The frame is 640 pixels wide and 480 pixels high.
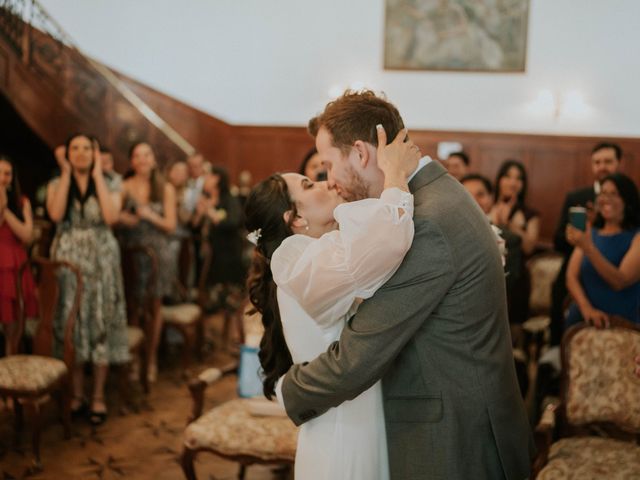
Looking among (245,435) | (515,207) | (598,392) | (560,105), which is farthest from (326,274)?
(560,105)

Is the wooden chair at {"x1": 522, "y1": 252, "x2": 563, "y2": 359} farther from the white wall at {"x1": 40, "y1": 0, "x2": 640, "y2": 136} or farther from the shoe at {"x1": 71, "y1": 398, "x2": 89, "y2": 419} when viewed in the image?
the white wall at {"x1": 40, "y1": 0, "x2": 640, "y2": 136}

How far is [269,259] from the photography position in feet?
7.14

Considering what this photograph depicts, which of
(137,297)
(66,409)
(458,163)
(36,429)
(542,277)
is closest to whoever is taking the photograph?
(36,429)

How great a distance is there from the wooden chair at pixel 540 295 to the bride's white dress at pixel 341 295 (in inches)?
144

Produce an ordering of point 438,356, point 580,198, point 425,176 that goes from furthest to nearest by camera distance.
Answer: point 580,198 < point 425,176 < point 438,356

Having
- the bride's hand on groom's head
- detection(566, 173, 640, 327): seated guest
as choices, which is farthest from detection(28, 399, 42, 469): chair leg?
detection(566, 173, 640, 327): seated guest

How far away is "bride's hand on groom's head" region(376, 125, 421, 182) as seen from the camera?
1.67 metres

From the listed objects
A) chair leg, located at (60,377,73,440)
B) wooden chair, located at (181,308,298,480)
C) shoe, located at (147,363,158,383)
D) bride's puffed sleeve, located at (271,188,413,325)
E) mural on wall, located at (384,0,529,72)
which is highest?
mural on wall, located at (384,0,529,72)

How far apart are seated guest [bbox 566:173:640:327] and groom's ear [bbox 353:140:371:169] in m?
2.25

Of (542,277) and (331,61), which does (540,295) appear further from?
(331,61)

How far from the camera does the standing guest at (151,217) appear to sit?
519 cm

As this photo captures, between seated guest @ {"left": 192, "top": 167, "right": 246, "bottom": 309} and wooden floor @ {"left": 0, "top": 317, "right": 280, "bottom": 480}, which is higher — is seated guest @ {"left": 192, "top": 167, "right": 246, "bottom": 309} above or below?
above

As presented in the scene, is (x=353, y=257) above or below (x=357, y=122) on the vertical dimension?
below

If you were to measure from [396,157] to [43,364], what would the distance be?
2.95 meters
